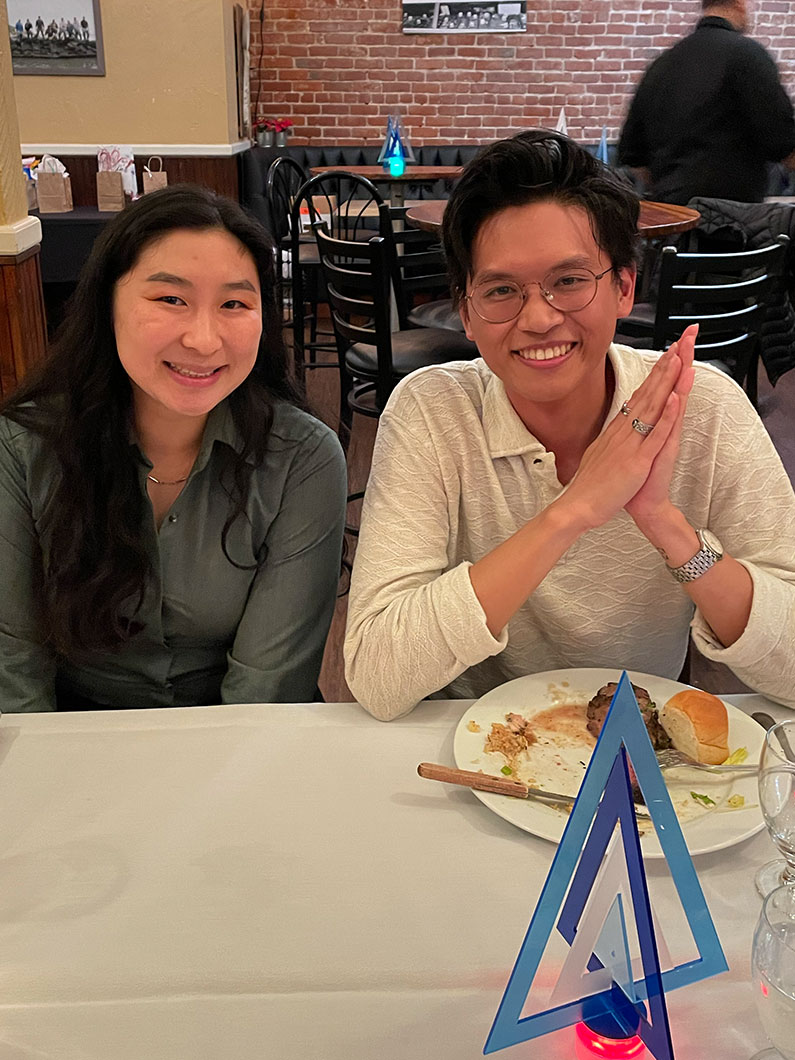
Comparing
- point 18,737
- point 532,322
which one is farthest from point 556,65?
point 18,737

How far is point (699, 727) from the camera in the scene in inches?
42.1

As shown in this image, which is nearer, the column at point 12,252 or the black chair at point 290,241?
the column at point 12,252

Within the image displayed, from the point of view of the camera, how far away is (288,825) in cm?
99

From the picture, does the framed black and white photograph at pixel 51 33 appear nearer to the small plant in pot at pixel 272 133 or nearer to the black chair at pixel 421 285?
the small plant in pot at pixel 272 133

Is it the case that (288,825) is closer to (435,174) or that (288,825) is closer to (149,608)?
(149,608)

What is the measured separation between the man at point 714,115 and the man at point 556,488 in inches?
120

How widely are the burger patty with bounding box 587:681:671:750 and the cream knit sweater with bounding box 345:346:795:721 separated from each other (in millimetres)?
146

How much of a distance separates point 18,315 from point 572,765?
2.56 metres

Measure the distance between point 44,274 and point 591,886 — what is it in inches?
187

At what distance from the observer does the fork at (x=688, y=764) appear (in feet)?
3.42

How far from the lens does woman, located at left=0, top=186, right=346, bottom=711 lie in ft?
4.47

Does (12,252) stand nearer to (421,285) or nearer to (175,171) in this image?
(421,285)

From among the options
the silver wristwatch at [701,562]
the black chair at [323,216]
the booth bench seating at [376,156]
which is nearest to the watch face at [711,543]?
the silver wristwatch at [701,562]

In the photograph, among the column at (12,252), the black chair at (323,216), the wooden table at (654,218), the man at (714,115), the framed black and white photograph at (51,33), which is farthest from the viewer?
the framed black and white photograph at (51,33)
